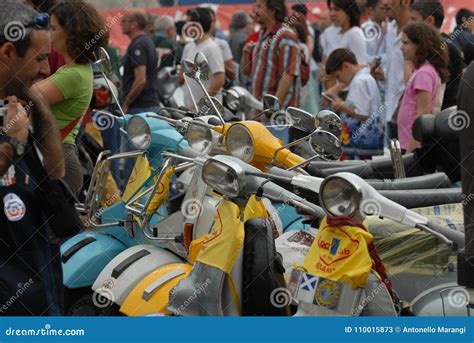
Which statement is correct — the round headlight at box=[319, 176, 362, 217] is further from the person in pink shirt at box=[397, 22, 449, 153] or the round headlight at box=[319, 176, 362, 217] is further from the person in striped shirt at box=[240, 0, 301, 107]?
the person in striped shirt at box=[240, 0, 301, 107]

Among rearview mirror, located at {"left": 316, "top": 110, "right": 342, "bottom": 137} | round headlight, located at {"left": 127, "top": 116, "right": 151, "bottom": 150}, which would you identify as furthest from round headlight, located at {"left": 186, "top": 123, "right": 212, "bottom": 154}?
round headlight, located at {"left": 127, "top": 116, "right": 151, "bottom": 150}

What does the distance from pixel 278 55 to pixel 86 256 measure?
12.2 ft

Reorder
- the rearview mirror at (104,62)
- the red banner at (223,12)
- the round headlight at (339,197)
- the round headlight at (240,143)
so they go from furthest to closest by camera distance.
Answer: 1. the red banner at (223,12)
2. the rearview mirror at (104,62)
3. the round headlight at (240,143)
4. the round headlight at (339,197)

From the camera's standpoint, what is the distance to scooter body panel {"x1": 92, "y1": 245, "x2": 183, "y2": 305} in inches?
170

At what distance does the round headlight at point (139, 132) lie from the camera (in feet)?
16.0

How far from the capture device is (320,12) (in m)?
14.5

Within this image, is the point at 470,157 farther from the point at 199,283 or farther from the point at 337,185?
the point at 199,283

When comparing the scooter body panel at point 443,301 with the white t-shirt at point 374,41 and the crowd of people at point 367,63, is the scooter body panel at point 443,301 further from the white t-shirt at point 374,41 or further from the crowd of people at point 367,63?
the white t-shirt at point 374,41

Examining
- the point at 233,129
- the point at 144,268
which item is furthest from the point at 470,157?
the point at 144,268

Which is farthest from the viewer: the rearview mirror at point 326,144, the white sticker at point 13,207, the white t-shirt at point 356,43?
the white t-shirt at point 356,43

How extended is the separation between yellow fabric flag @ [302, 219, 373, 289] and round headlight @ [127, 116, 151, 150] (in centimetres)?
191

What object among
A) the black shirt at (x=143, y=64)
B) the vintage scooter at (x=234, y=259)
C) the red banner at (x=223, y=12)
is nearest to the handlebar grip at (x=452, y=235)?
the vintage scooter at (x=234, y=259)

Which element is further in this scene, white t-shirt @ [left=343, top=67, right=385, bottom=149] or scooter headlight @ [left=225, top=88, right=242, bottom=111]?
white t-shirt @ [left=343, top=67, right=385, bottom=149]

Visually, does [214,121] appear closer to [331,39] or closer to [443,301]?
[443,301]
